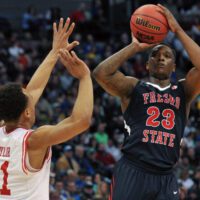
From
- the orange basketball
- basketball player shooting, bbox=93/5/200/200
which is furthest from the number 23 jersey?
the orange basketball

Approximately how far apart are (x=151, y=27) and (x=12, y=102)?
76.0 inches

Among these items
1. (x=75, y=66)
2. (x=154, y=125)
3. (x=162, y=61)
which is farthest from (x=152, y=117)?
(x=75, y=66)

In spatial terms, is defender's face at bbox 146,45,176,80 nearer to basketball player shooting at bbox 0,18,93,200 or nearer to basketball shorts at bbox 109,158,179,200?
basketball shorts at bbox 109,158,179,200

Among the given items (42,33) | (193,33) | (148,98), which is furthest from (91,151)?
(148,98)

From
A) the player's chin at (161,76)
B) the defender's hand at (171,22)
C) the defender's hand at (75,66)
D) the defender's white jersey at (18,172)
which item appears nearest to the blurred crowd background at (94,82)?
the player's chin at (161,76)

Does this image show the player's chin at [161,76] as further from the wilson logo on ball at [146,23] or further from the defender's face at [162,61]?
the wilson logo on ball at [146,23]

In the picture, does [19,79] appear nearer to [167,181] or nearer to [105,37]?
[105,37]

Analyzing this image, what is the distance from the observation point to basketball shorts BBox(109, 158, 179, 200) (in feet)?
21.1

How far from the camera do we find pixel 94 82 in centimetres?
1997

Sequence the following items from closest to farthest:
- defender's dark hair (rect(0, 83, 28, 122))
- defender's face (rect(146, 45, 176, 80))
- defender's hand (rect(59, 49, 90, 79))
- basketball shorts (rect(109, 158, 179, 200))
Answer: defender's hand (rect(59, 49, 90, 79)) < defender's dark hair (rect(0, 83, 28, 122)) < basketball shorts (rect(109, 158, 179, 200)) < defender's face (rect(146, 45, 176, 80))

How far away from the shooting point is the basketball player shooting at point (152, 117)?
21.2 feet

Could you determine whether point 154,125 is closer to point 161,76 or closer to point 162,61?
point 161,76

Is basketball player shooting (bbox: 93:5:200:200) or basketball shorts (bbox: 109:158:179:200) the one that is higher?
basketball player shooting (bbox: 93:5:200:200)

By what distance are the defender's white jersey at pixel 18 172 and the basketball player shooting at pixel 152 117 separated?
1.50 meters
